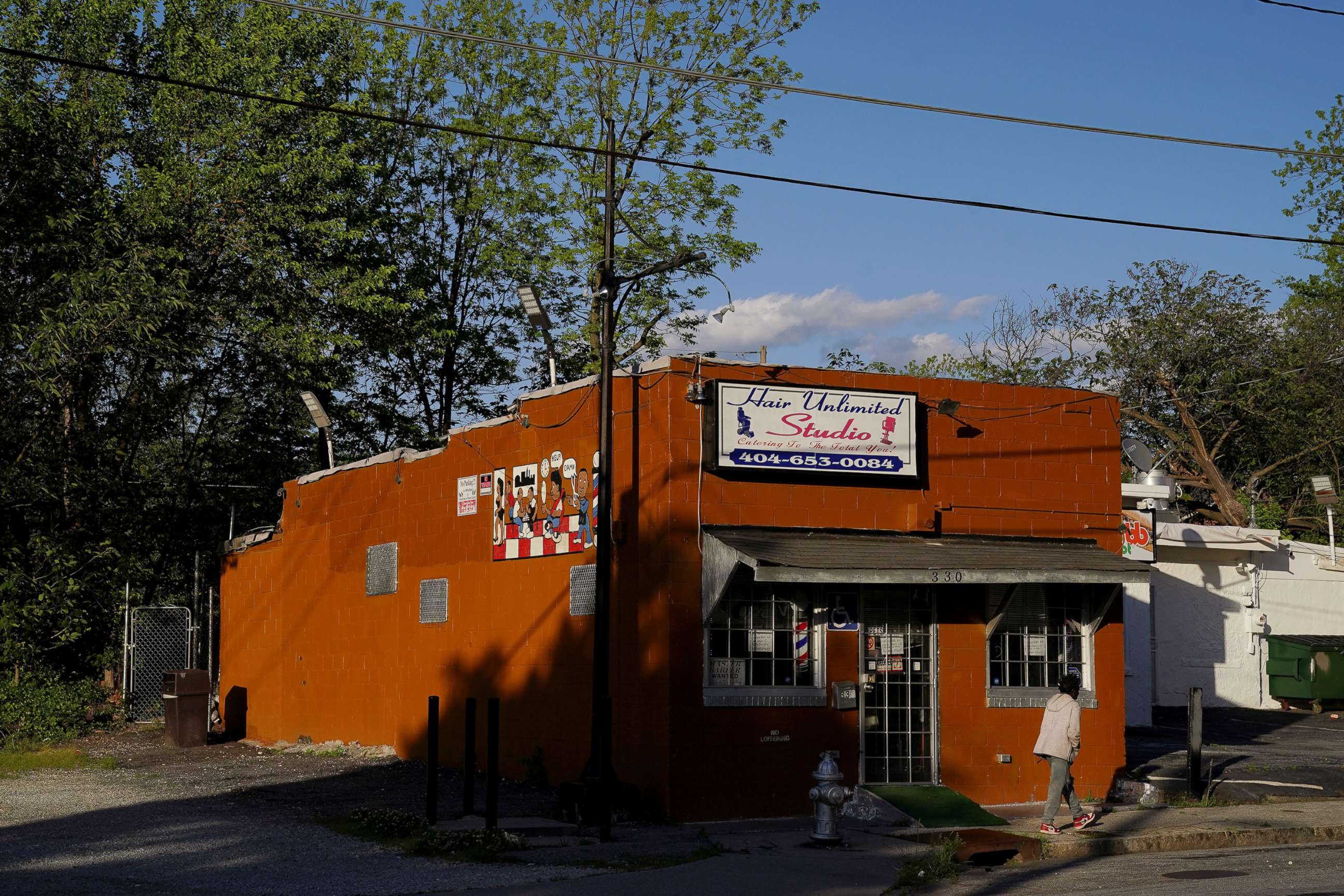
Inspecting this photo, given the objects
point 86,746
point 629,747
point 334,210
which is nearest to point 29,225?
point 334,210

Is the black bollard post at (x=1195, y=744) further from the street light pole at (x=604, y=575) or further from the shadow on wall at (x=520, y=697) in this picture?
the street light pole at (x=604, y=575)

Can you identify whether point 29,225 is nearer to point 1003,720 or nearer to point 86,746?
point 86,746

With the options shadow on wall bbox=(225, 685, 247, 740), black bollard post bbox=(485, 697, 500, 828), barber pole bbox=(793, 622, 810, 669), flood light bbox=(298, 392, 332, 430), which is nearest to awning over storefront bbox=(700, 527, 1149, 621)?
barber pole bbox=(793, 622, 810, 669)

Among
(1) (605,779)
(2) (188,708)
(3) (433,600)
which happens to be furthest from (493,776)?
(2) (188,708)

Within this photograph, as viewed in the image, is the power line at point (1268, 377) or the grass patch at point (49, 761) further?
the power line at point (1268, 377)

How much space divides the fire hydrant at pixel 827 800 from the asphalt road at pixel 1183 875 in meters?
1.35

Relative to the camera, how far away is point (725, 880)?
10.9 m

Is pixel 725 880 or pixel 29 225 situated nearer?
pixel 725 880

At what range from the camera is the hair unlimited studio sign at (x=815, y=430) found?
15047 millimetres

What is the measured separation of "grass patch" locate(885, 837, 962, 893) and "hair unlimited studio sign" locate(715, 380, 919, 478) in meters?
4.61

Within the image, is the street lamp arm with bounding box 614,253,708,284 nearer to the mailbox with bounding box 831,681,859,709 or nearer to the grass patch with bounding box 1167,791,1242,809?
the mailbox with bounding box 831,681,859,709

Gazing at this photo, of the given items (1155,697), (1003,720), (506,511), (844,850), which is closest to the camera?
(844,850)

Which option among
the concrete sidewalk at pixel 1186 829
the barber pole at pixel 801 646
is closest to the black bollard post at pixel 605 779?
the barber pole at pixel 801 646

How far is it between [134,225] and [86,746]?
8903mm
